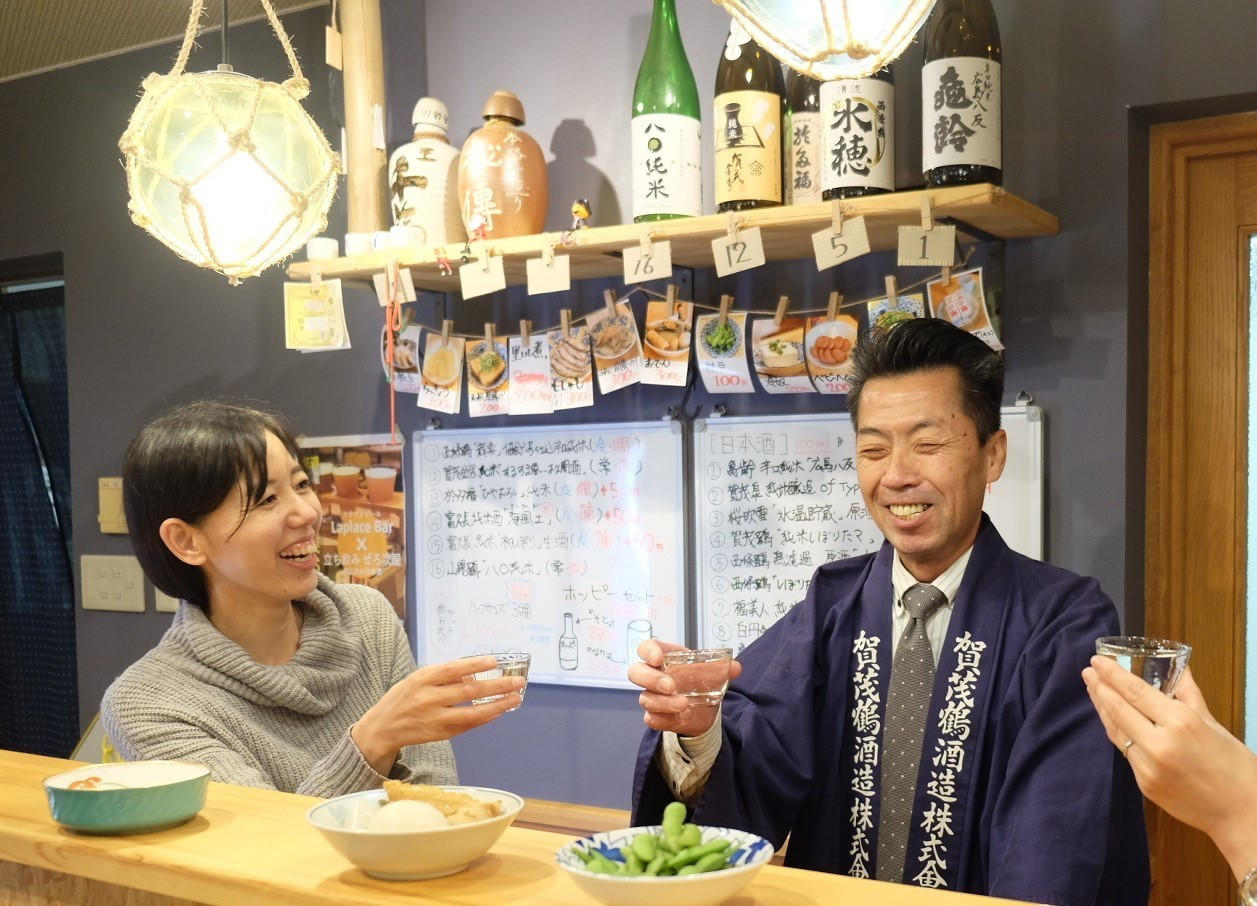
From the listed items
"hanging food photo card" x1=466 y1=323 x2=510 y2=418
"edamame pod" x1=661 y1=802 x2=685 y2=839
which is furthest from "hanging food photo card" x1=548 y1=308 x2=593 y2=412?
"edamame pod" x1=661 y1=802 x2=685 y2=839

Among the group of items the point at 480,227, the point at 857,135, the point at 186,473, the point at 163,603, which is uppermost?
the point at 857,135

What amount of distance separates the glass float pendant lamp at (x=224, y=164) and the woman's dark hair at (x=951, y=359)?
0.95m

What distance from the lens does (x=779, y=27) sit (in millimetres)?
1271

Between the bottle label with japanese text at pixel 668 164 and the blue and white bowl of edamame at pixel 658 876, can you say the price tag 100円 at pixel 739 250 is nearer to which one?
the bottle label with japanese text at pixel 668 164

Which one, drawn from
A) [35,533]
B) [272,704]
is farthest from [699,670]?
[35,533]

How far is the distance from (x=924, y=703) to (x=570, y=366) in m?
1.29

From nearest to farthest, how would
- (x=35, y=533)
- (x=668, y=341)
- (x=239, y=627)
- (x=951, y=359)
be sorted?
(x=951, y=359), (x=239, y=627), (x=668, y=341), (x=35, y=533)

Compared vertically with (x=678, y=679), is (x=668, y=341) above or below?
above

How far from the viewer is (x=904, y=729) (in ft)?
5.56

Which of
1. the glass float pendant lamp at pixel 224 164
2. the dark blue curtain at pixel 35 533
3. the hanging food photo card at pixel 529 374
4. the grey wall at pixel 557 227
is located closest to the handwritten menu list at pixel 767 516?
the grey wall at pixel 557 227

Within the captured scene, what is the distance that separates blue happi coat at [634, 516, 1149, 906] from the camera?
4.83 feet

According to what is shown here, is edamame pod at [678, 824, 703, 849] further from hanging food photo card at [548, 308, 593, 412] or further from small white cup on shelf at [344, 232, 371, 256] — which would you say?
small white cup on shelf at [344, 232, 371, 256]

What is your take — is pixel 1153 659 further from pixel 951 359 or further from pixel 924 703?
pixel 951 359

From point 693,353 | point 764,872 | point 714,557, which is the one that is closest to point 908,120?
point 693,353
